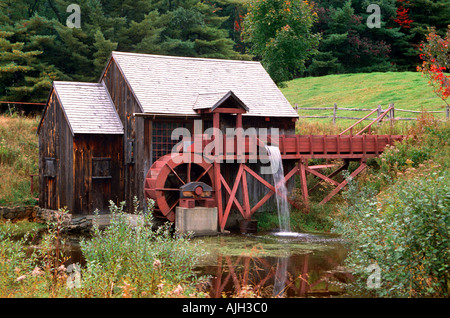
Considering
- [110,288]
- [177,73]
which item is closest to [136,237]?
[110,288]

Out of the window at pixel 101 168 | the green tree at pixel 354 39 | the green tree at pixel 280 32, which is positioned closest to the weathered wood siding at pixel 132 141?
the window at pixel 101 168

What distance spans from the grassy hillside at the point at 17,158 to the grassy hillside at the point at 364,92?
1552 centimetres

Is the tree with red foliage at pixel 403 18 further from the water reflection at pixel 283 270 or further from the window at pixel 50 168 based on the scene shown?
the window at pixel 50 168

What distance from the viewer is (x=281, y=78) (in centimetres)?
3125

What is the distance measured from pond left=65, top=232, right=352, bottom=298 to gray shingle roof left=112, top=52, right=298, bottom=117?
15.9 feet

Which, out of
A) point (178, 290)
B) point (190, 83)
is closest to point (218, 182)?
point (190, 83)

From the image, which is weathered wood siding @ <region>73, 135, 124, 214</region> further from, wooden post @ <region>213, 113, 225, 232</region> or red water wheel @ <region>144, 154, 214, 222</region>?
wooden post @ <region>213, 113, 225, 232</region>

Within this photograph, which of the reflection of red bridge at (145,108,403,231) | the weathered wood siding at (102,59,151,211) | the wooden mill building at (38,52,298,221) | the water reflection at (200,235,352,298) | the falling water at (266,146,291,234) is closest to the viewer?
the water reflection at (200,235,352,298)

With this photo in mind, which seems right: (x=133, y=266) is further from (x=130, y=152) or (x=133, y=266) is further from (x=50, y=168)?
(x=50, y=168)

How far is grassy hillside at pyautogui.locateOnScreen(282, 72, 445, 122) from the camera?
113 feet

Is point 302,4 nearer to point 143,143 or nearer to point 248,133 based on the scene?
point 248,133

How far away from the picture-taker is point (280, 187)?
21.7 metres

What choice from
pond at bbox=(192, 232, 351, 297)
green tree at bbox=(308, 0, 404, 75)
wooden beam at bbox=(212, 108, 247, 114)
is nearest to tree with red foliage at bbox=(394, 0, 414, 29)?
green tree at bbox=(308, 0, 404, 75)

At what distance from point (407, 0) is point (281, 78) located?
2150 centimetres
